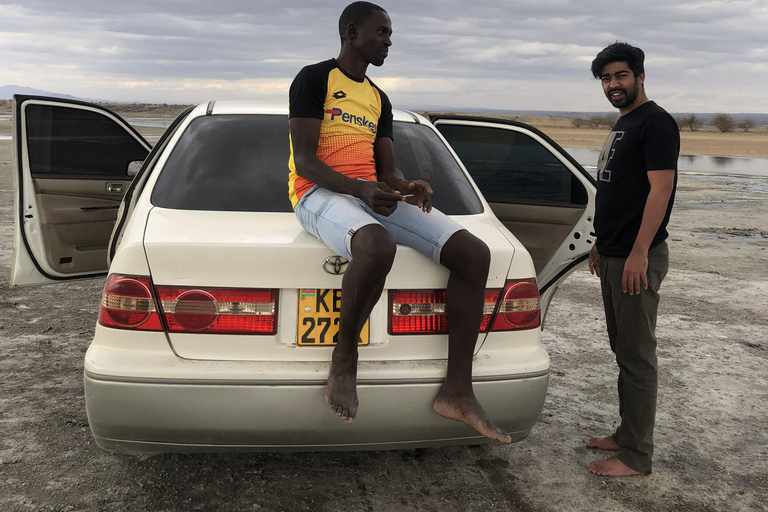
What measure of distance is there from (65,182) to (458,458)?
10.1 feet

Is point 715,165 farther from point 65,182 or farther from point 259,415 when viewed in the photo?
point 259,415

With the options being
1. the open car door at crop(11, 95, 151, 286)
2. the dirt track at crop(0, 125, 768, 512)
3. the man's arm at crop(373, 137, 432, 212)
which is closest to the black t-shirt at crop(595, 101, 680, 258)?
the man's arm at crop(373, 137, 432, 212)

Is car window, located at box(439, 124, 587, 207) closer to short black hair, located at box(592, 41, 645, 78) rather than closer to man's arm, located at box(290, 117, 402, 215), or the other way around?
short black hair, located at box(592, 41, 645, 78)

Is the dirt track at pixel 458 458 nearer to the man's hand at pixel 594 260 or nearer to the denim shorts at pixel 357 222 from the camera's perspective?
the man's hand at pixel 594 260

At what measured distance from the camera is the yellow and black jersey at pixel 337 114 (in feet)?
8.76

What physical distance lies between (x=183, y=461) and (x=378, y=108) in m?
1.81

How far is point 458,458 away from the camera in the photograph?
317 cm

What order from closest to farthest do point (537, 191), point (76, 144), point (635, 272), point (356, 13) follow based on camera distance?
point (356, 13) < point (635, 272) < point (537, 191) < point (76, 144)

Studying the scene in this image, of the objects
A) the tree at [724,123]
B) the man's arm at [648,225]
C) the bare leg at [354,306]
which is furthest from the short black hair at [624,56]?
the tree at [724,123]

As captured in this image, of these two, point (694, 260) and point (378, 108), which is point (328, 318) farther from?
point (694, 260)

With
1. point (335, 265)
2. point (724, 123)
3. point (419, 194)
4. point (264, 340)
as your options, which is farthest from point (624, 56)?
point (724, 123)

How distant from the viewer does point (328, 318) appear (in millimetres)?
2389

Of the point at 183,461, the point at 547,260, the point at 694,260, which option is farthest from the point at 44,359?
the point at 694,260

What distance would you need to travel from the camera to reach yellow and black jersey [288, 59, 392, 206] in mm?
2670
